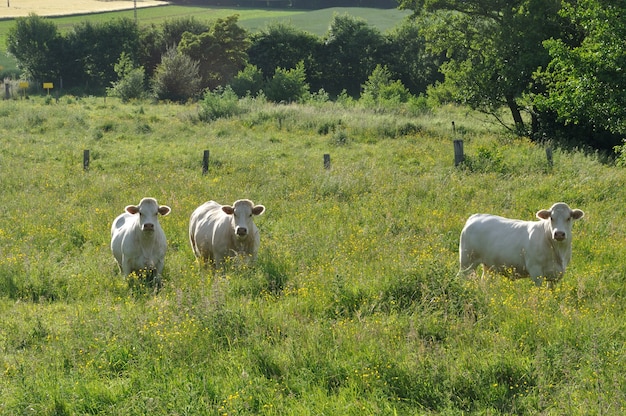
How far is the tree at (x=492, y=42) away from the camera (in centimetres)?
2620

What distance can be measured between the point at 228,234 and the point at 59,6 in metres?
86.0

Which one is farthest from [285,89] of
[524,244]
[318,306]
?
[318,306]

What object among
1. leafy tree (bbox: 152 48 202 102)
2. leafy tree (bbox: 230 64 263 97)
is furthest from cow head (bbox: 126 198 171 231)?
leafy tree (bbox: 152 48 202 102)

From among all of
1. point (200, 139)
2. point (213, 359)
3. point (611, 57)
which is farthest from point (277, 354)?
point (200, 139)

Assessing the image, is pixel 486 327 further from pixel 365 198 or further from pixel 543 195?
pixel 543 195

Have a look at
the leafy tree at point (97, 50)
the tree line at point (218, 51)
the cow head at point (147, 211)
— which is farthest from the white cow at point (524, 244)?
the leafy tree at point (97, 50)

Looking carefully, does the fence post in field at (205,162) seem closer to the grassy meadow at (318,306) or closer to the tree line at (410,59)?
the grassy meadow at (318,306)

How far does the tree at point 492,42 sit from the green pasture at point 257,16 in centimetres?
4661

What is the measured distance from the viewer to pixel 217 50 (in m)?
55.6

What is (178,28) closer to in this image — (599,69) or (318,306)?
(599,69)

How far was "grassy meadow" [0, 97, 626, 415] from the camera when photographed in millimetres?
6074

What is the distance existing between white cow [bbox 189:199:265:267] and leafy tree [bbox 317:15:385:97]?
50.6 metres

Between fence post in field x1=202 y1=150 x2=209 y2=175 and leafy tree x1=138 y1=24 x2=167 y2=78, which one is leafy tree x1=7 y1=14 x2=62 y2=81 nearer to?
leafy tree x1=138 y1=24 x2=167 y2=78

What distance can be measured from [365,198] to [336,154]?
→ 24.9ft
